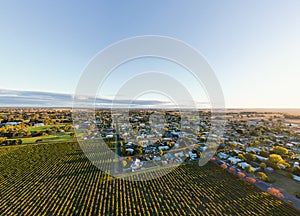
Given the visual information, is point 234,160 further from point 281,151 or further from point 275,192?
point 281,151

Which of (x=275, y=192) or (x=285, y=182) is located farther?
(x=285, y=182)

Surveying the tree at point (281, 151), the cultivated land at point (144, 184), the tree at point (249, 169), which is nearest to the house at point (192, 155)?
the cultivated land at point (144, 184)

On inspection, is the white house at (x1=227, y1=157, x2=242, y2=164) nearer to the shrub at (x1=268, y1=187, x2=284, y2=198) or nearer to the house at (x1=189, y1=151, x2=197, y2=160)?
the house at (x1=189, y1=151, x2=197, y2=160)

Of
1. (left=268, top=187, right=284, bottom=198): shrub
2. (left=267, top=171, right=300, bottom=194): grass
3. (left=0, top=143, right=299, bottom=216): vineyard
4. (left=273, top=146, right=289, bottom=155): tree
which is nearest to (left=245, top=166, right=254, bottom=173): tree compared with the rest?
(left=267, top=171, right=300, bottom=194): grass

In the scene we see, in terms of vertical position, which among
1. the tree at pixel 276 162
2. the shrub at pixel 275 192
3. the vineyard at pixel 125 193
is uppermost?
the tree at pixel 276 162

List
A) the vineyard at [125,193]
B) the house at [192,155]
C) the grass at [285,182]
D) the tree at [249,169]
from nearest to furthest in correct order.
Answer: the vineyard at [125,193] → the grass at [285,182] → the tree at [249,169] → the house at [192,155]

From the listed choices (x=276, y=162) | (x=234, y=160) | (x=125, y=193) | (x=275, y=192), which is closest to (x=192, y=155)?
(x=234, y=160)

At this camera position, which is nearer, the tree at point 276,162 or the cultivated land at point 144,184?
the cultivated land at point 144,184

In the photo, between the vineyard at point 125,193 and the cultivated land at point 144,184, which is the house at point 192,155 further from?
the vineyard at point 125,193

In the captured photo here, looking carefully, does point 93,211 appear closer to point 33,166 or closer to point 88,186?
point 88,186
